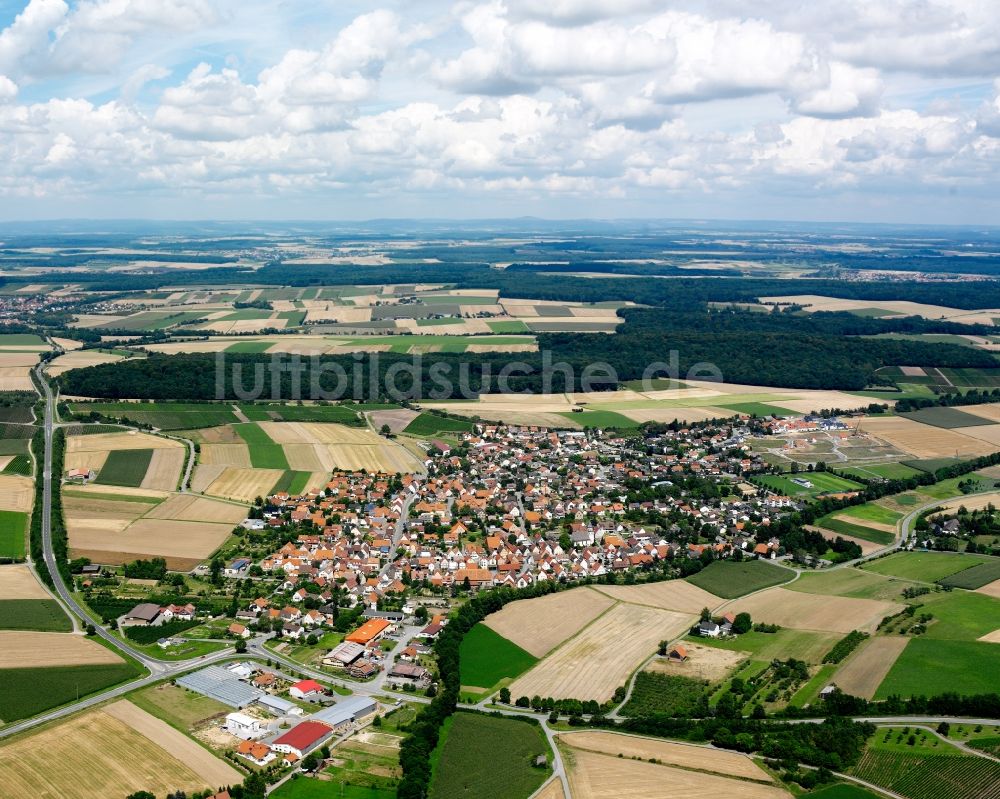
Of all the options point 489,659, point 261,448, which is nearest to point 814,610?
point 489,659

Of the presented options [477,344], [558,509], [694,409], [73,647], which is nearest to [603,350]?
[477,344]

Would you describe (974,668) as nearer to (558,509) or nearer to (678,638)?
(678,638)

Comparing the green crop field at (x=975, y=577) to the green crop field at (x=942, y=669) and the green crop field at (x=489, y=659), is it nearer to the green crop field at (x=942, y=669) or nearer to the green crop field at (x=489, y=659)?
the green crop field at (x=942, y=669)

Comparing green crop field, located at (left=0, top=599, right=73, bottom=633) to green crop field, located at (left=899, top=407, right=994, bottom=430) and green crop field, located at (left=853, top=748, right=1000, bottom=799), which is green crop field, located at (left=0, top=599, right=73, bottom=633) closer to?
green crop field, located at (left=853, top=748, right=1000, bottom=799)

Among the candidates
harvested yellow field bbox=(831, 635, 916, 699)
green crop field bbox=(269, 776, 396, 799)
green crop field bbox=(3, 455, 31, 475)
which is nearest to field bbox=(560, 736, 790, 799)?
green crop field bbox=(269, 776, 396, 799)

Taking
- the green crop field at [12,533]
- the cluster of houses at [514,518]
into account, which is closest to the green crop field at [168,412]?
the cluster of houses at [514,518]

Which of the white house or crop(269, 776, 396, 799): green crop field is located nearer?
crop(269, 776, 396, 799): green crop field
